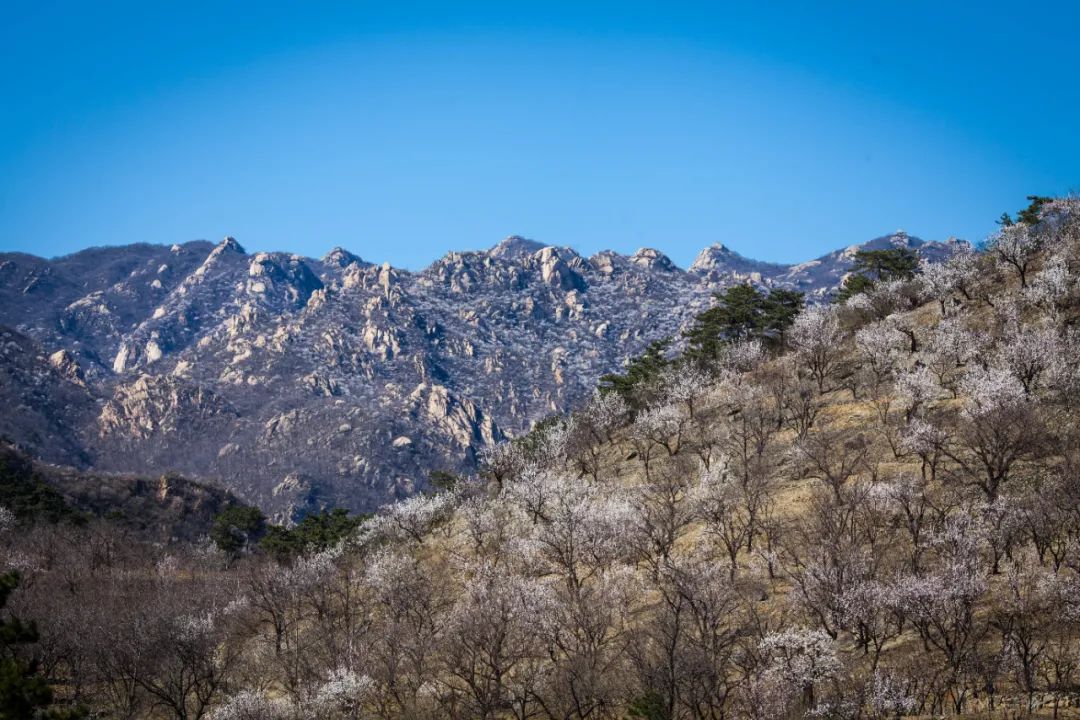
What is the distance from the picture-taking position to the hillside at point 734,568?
37.7 meters

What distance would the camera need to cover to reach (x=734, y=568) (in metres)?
54.1

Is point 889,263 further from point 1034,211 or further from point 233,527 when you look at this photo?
point 233,527

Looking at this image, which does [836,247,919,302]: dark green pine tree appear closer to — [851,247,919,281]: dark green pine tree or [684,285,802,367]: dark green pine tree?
[851,247,919,281]: dark green pine tree

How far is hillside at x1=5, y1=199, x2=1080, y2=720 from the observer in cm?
3766

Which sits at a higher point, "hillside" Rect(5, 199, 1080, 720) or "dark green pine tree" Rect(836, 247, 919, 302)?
"dark green pine tree" Rect(836, 247, 919, 302)

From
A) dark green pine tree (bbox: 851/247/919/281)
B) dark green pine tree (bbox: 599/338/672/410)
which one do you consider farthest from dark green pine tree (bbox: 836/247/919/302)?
dark green pine tree (bbox: 599/338/672/410)

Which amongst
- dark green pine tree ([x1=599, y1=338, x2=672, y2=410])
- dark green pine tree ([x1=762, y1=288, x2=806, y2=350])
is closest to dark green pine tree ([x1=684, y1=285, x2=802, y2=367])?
dark green pine tree ([x1=762, y1=288, x2=806, y2=350])

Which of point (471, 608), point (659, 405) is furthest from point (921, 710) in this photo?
point (659, 405)

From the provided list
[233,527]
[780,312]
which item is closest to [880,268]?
[780,312]

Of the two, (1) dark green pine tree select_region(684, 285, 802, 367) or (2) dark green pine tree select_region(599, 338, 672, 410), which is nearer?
(2) dark green pine tree select_region(599, 338, 672, 410)

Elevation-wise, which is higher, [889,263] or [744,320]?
[889,263]

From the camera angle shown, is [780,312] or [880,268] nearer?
[780,312]

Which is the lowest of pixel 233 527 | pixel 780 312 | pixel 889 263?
pixel 233 527

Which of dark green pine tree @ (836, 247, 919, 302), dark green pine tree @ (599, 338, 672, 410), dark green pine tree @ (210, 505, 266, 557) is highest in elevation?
dark green pine tree @ (836, 247, 919, 302)
